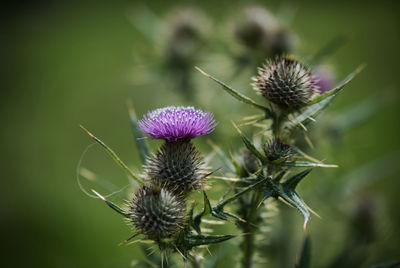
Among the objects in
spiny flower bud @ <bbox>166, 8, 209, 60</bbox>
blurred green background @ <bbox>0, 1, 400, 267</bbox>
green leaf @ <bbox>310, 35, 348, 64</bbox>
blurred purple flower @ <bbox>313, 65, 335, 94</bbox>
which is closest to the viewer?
green leaf @ <bbox>310, 35, 348, 64</bbox>

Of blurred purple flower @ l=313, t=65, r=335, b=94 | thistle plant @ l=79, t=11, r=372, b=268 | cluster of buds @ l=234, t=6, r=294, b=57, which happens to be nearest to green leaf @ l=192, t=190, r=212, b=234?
thistle plant @ l=79, t=11, r=372, b=268

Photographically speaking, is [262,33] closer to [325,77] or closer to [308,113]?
[325,77]

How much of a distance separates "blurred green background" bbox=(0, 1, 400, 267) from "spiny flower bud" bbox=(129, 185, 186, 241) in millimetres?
1190

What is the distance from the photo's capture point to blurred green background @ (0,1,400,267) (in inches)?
126

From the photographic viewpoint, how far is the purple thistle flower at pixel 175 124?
1.76m

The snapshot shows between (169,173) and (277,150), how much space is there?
0.54 m

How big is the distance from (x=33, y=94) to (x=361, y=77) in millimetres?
7519

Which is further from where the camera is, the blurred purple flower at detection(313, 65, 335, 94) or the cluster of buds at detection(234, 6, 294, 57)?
the cluster of buds at detection(234, 6, 294, 57)

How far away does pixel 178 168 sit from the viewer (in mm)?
1816

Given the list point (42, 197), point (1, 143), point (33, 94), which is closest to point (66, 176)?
point (42, 197)

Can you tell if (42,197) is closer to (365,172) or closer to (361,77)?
(365,172)

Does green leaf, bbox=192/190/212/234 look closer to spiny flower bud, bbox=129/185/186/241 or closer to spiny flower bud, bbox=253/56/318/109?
spiny flower bud, bbox=129/185/186/241

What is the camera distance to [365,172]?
336cm

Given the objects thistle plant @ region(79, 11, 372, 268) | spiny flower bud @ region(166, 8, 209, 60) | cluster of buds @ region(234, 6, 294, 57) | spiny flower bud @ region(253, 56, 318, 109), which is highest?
spiny flower bud @ region(166, 8, 209, 60)
